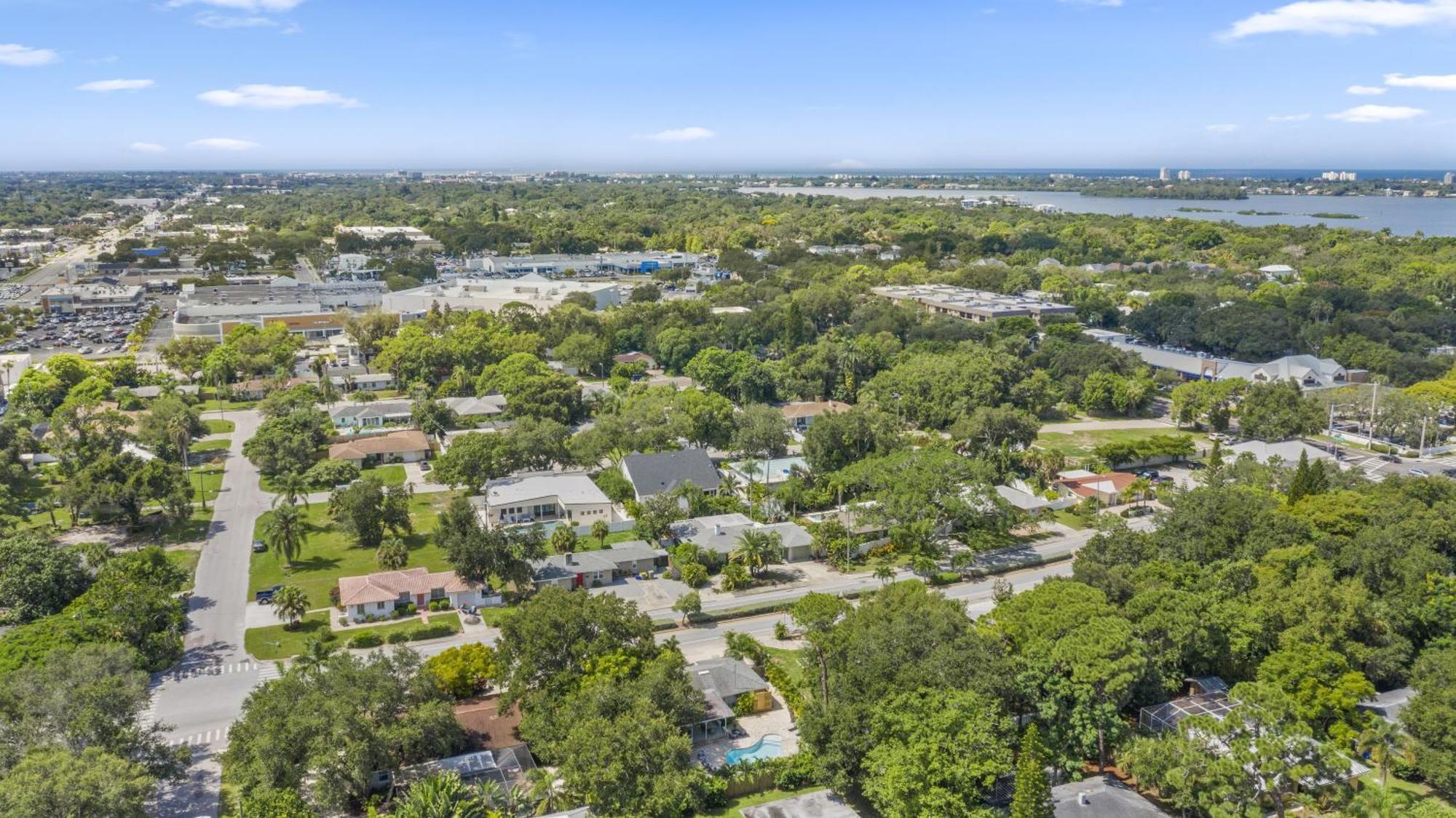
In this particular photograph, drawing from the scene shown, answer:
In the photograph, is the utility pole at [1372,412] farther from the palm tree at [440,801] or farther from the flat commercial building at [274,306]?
the flat commercial building at [274,306]

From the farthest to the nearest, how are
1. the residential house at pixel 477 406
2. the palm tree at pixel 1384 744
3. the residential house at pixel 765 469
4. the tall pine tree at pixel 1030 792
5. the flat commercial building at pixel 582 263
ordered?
the flat commercial building at pixel 582 263 < the residential house at pixel 477 406 < the residential house at pixel 765 469 < the palm tree at pixel 1384 744 < the tall pine tree at pixel 1030 792

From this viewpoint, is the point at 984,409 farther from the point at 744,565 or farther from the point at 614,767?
the point at 614,767

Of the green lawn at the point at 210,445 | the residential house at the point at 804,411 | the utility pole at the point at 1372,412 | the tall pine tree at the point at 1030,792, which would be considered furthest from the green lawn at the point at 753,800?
the utility pole at the point at 1372,412

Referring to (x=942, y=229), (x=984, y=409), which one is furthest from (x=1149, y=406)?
(x=942, y=229)

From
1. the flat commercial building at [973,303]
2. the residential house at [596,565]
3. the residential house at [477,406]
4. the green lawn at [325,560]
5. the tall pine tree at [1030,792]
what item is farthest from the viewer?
the flat commercial building at [973,303]

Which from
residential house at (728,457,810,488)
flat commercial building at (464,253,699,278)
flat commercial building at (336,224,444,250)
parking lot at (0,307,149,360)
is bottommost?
residential house at (728,457,810,488)

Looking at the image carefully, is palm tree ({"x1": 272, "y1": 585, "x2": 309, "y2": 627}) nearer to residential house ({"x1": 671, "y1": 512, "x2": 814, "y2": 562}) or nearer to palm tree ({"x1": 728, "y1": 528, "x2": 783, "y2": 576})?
residential house ({"x1": 671, "y1": 512, "x2": 814, "y2": 562})

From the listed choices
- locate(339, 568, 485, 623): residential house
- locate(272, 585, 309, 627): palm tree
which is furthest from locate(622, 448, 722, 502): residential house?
locate(272, 585, 309, 627): palm tree
